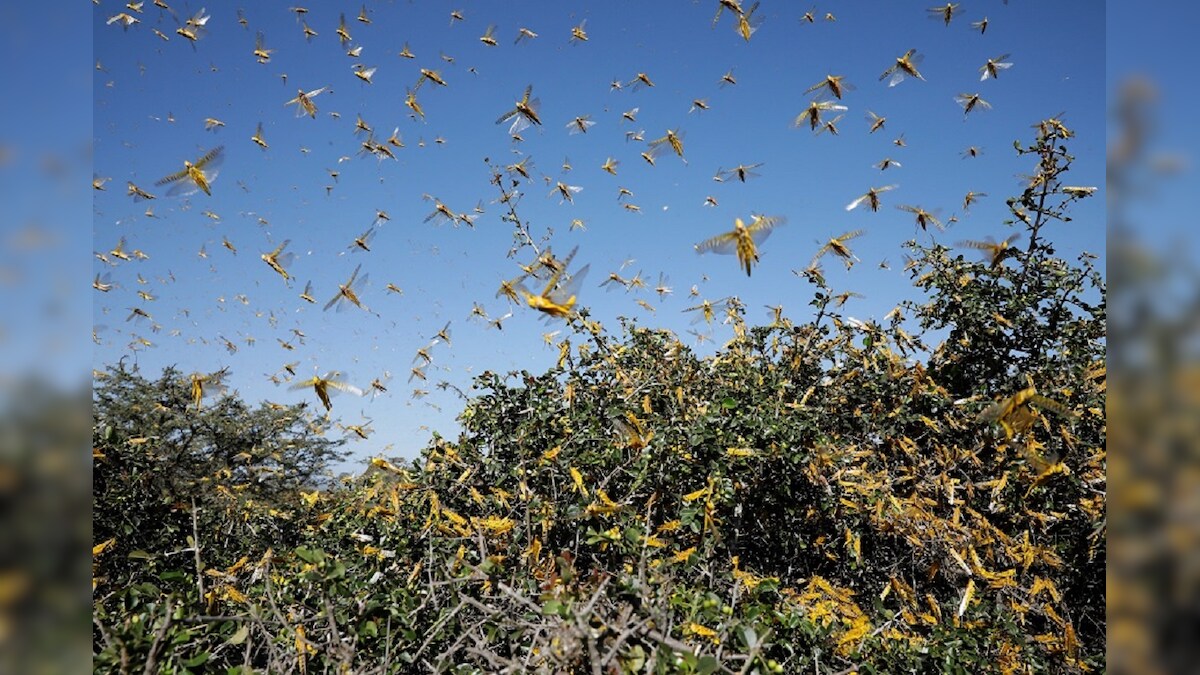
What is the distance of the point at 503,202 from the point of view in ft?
20.9

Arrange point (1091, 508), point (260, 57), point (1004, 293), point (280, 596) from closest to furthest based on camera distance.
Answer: point (280, 596)
point (1091, 508)
point (1004, 293)
point (260, 57)

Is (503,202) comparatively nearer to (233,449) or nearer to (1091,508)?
(1091,508)

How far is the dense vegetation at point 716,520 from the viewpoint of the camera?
7.48 feet

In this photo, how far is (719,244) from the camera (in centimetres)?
355

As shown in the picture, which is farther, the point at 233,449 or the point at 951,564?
the point at 233,449

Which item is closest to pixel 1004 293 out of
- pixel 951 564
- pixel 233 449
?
pixel 951 564

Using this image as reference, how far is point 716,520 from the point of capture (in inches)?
165

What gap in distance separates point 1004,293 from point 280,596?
21.6ft

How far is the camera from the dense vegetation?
2.28 meters
